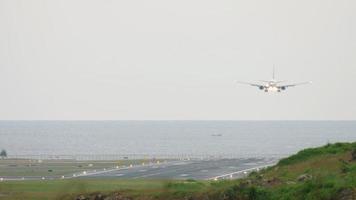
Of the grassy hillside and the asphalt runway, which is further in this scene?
the asphalt runway

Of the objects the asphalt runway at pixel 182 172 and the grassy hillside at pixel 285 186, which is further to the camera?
the asphalt runway at pixel 182 172

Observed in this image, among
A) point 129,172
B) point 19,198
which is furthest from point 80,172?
point 19,198

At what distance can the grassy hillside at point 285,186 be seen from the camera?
90.8 ft

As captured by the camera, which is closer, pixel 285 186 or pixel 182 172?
pixel 285 186

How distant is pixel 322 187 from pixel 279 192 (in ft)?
6.37

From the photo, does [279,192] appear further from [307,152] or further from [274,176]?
[307,152]

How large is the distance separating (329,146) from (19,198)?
71.6 feet

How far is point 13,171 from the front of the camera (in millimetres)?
95812

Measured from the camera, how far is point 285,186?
29766 millimetres

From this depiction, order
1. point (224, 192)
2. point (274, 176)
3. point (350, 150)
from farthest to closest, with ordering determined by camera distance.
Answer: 1. point (350, 150)
2. point (274, 176)
3. point (224, 192)

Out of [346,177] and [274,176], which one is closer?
[346,177]

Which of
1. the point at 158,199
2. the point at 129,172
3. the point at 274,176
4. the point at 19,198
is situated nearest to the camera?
the point at 158,199

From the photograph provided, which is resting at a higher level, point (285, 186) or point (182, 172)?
point (285, 186)

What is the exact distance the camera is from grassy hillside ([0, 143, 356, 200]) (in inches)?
1090
